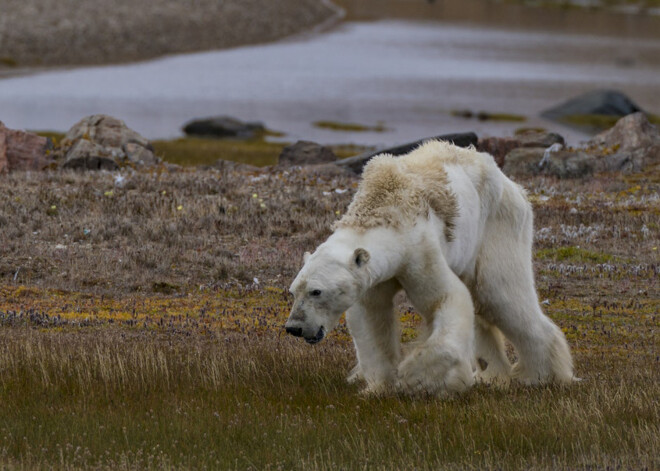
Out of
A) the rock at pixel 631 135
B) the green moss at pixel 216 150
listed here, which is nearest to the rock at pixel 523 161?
the rock at pixel 631 135

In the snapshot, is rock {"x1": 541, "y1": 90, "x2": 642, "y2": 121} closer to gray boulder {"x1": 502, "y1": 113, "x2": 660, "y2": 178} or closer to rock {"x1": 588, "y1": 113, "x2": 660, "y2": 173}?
rock {"x1": 588, "y1": 113, "x2": 660, "y2": 173}

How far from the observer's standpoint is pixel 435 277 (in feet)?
26.2

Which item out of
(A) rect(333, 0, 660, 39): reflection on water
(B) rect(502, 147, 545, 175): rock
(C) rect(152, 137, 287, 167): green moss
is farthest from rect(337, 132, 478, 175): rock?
(A) rect(333, 0, 660, 39): reflection on water

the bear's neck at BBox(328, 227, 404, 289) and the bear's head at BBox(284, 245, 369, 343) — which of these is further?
the bear's neck at BBox(328, 227, 404, 289)

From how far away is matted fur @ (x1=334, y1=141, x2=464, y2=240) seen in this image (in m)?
7.96

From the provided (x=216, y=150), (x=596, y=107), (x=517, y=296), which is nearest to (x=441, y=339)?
(x=517, y=296)

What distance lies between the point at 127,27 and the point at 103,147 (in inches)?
2431

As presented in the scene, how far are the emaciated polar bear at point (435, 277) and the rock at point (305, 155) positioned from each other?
60.6ft

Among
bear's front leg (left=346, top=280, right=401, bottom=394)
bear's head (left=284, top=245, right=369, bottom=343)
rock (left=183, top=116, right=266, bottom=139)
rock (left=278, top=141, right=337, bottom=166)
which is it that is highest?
bear's head (left=284, top=245, right=369, bottom=343)

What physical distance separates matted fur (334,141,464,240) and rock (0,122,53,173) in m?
16.8

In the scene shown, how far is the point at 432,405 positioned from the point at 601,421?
123cm

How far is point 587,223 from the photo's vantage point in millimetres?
19062

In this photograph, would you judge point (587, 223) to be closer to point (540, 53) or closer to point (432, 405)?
point (432, 405)

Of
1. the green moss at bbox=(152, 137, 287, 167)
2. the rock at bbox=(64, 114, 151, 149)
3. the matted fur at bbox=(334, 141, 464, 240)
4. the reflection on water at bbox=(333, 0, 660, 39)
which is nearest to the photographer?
the matted fur at bbox=(334, 141, 464, 240)
